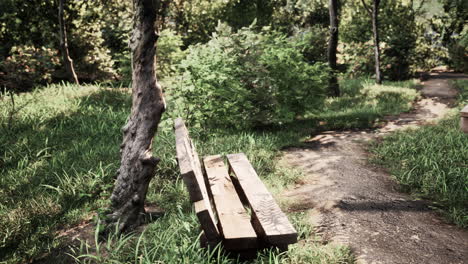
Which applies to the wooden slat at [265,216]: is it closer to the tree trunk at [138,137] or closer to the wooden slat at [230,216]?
the wooden slat at [230,216]

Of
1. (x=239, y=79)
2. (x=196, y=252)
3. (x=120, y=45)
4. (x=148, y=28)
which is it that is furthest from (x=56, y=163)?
(x=120, y=45)

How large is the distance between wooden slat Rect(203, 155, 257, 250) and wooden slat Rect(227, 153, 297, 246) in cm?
8

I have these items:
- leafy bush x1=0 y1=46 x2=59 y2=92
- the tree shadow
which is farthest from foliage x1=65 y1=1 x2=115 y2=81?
the tree shadow

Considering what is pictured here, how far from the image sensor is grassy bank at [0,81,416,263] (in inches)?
117

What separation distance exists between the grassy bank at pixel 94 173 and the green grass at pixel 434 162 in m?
1.44

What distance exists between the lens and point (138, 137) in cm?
337

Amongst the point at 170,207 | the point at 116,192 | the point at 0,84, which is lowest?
the point at 170,207

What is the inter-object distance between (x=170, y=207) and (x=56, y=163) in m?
1.80

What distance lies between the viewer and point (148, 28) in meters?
3.22

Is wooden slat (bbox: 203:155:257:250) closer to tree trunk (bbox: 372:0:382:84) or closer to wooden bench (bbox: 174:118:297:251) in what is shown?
wooden bench (bbox: 174:118:297:251)

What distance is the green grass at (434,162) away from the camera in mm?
4156

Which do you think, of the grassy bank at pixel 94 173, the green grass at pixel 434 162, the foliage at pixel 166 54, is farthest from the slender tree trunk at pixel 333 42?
the foliage at pixel 166 54

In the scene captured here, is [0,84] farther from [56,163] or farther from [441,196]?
[441,196]

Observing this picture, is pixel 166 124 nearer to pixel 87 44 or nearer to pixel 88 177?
pixel 88 177
